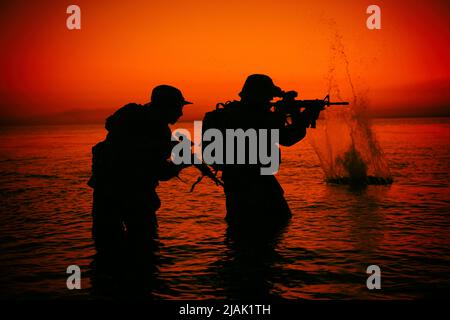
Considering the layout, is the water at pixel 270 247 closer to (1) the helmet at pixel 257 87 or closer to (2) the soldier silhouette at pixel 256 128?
(2) the soldier silhouette at pixel 256 128

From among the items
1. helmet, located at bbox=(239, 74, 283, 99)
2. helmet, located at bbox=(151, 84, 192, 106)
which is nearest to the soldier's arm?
helmet, located at bbox=(239, 74, 283, 99)

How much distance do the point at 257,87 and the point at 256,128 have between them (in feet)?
1.75

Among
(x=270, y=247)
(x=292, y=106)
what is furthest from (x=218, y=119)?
(x=270, y=247)

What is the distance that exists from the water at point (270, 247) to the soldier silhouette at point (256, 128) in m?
0.54

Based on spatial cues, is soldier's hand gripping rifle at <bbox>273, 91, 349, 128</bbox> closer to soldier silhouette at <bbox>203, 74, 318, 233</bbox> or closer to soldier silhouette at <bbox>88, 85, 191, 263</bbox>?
soldier silhouette at <bbox>203, 74, 318, 233</bbox>

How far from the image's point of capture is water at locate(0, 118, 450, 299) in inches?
220

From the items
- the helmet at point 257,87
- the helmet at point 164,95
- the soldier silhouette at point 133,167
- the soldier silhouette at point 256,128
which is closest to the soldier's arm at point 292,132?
the soldier silhouette at point 256,128

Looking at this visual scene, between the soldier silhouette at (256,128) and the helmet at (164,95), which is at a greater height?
the helmet at (164,95)

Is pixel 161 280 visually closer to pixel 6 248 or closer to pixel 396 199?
pixel 6 248

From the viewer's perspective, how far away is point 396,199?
11922 millimetres

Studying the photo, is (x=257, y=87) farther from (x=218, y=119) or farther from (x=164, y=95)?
(x=164, y=95)

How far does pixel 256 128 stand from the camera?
21.5 feet

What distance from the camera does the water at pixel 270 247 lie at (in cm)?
558
